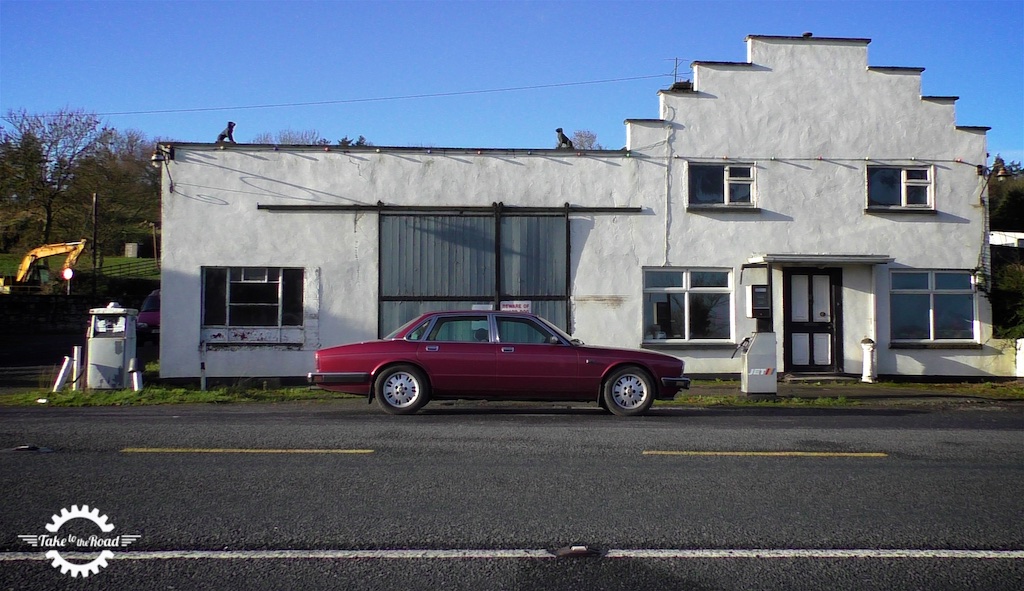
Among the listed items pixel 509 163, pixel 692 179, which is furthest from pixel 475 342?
pixel 692 179

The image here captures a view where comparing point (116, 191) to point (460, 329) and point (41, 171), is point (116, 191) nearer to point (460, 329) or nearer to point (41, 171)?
point (41, 171)

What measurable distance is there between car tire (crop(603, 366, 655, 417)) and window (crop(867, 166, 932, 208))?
8.85 meters

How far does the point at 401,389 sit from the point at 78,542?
21.5ft

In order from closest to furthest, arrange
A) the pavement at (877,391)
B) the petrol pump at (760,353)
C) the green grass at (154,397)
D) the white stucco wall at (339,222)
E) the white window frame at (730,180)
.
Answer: the green grass at (154,397) → the petrol pump at (760,353) → the pavement at (877,391) → the white stucco wall at (339,222) → the white window frame at (730,180)

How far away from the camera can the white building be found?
55.1 feet

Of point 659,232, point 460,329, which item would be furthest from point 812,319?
point 460,329

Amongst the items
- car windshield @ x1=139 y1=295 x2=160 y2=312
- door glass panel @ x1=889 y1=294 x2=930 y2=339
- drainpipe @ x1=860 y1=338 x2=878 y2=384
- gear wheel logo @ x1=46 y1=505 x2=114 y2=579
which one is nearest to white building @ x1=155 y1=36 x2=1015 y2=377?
door glass panel @ x1=889 y1=294 x2=930 y2=339

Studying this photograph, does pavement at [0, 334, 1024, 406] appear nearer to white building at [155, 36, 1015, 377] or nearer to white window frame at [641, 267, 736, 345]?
white building at [155, 36, 1015, 377]

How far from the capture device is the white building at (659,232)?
16.8 m

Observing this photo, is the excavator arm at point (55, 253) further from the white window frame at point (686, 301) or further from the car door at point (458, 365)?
the car door at point (458, 365)

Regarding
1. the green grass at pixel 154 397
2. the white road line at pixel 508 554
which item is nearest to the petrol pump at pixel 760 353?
the green grass at pixel 154 397

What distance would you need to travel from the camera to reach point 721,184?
1767cm

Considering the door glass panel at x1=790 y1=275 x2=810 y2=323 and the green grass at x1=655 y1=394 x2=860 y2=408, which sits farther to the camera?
the door glass panel at x1=790 y1=275 x2=810 y2=323

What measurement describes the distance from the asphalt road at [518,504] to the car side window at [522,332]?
Answer: 6.31 ft
